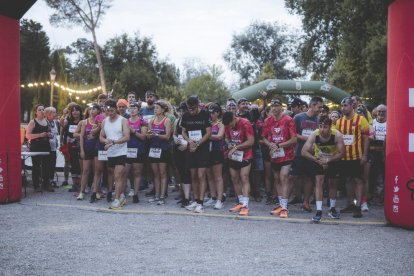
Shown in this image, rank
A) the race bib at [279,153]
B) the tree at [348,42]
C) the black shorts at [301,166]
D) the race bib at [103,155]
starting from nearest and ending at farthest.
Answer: the race bib at [279,153] → the black shorts at [301,166] → the race bib at [103,155] → the tree at [348,42]

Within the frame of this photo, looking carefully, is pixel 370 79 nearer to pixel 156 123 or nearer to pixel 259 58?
pixel 156 123

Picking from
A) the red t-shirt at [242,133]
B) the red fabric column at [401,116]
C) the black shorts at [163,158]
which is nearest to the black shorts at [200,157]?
the red t-shirt at [242,133]

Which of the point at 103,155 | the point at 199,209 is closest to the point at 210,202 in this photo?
the point at 199,209

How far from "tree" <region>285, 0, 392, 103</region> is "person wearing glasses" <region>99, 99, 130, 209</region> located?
52.1 feet

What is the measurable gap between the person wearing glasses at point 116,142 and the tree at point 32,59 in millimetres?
50498

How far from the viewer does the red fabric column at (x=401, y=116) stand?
22.3 ft

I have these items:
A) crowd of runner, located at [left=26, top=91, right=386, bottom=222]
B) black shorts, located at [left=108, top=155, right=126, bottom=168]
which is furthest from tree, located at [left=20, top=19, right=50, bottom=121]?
black shorts, located at [left=108, top=155, right=126, bottom=168]

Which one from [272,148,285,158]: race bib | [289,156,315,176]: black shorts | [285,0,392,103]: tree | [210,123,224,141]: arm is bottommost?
[289,156,315,176]: black shorts

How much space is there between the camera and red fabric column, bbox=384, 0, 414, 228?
6805mm

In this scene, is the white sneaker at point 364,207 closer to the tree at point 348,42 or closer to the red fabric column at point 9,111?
the red fabric column at point 9,111

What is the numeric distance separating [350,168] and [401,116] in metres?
1.48

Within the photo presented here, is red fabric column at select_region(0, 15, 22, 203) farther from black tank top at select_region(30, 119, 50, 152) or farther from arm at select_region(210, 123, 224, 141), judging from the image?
arm at select_region(210, 123, 224, 141)

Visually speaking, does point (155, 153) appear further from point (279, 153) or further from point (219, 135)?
point (279, 153)

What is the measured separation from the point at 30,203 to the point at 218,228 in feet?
14.2
